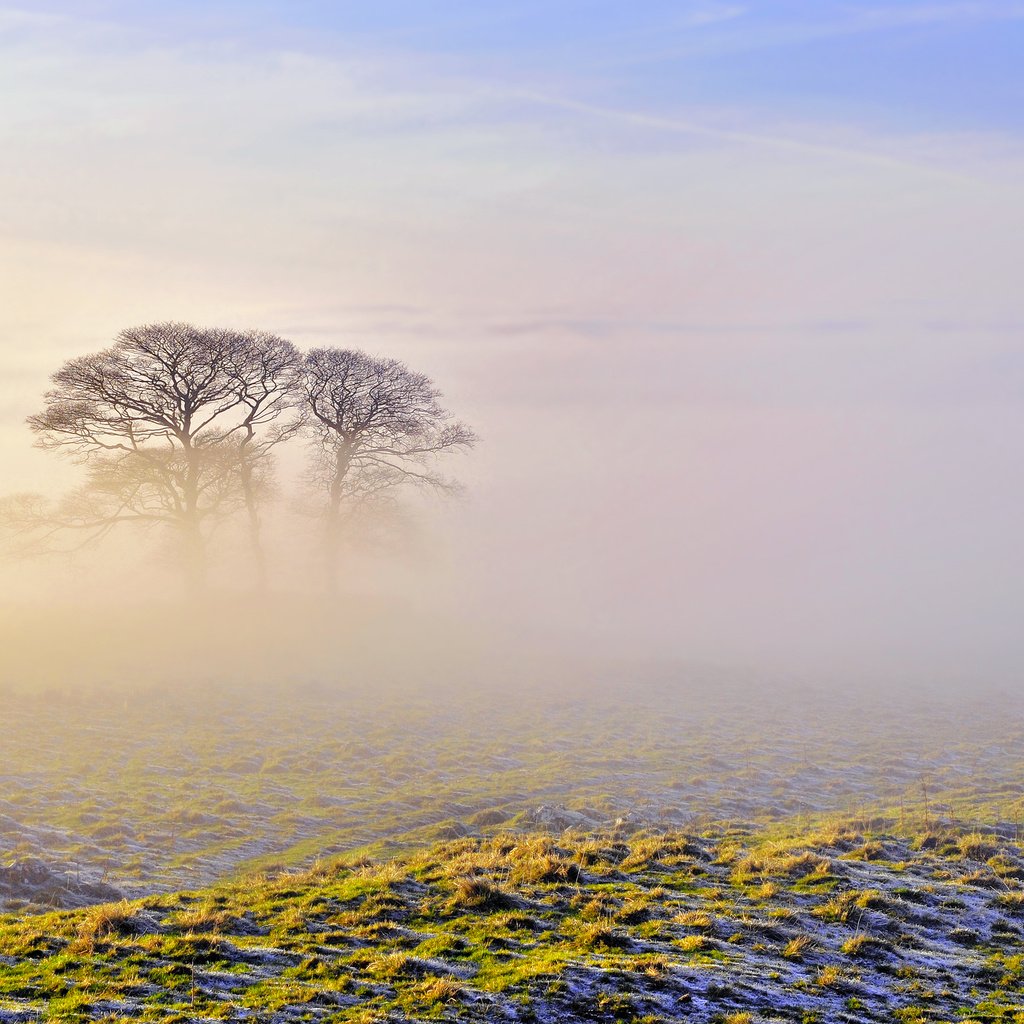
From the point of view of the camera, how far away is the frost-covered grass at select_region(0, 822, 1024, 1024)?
9562 millimetres

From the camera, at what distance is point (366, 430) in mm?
50406

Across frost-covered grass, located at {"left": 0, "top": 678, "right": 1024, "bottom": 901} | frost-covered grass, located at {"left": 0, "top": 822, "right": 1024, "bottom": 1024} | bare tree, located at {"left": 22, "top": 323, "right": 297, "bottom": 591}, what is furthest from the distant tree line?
frost-covered grass, located at {"left": 0, "top": 822, "right": 1024, "bottom": 1024}

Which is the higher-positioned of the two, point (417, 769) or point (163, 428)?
point (163, 428)

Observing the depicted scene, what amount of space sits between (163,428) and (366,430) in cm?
1103

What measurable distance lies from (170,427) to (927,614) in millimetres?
90541

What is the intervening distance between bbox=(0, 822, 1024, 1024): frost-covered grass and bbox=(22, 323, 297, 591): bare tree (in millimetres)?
33010

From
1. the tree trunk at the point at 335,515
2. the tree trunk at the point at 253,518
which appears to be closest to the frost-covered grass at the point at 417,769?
the tree trunk at the point at 335,515

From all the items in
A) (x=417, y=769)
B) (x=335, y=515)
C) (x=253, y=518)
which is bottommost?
(x=417, y=769)

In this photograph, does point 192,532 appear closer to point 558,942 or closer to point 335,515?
point 335,515

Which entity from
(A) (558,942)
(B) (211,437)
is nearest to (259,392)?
(B) (211,437)

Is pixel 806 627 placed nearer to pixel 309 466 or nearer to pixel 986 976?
pixel 309 466

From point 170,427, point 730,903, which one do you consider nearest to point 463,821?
point 730,903

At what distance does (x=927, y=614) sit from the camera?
4085 inches

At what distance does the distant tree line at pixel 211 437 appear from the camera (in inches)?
1678
